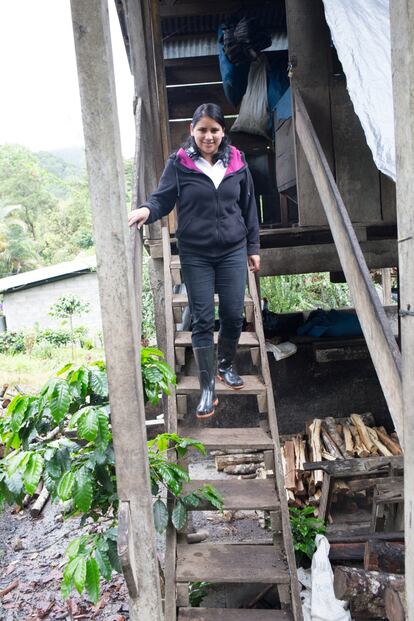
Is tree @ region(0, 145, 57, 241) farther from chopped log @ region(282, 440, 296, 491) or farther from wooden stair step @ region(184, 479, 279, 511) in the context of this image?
wooden stair step @ region(184, 479, 279, 511)

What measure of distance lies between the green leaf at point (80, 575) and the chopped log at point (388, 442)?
183 inches

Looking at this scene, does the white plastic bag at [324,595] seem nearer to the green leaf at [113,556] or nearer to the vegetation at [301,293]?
the green leaf at [113,556]

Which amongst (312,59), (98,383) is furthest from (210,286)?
(312,59)

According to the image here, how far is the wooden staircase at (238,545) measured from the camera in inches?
120

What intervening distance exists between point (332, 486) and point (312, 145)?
297cm

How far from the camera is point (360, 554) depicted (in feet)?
13.5

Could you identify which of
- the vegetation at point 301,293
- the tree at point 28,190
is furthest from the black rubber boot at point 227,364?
the tree at point 28,190

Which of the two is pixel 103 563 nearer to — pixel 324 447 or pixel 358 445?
pixel 324 447

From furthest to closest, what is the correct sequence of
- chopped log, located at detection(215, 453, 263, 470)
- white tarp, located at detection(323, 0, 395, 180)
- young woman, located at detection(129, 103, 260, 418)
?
chopped log, located at detection(215, 453, 263, 470) < young woman, located at detection(129, 103, 260, 418) < white tarp, located at detection(323, 0, 395, 180)

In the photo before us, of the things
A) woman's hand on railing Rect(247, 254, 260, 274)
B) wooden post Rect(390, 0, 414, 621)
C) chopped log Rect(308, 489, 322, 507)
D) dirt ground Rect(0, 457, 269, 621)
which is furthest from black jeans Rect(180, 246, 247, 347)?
chopped log Rect(308, 489, 322, 507)

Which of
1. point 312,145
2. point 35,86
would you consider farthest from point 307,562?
point 35,86

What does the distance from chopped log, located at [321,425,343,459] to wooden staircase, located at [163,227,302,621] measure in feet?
9.02

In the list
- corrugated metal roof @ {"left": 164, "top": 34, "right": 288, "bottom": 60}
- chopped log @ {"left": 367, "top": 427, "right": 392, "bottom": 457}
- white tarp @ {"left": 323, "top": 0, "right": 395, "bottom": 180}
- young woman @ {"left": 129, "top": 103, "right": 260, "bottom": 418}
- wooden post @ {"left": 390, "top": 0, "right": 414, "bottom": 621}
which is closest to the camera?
wooden post @ {"left": 390, "top": 0, "right": 414, "bottom": 621}

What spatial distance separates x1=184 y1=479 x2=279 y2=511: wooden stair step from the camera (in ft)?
10.8
